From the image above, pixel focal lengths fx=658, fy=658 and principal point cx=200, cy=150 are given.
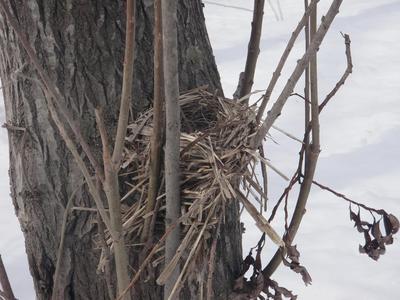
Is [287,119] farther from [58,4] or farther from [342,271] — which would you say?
[58,4]

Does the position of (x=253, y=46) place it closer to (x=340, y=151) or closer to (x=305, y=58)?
(x=305, y=58)

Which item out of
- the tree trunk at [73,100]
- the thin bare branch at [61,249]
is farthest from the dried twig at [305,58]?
the thin bare branch at [61,249]

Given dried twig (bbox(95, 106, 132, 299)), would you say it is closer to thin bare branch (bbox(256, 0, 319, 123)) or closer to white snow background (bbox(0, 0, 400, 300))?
thin bare branch (bbox(256, 0, 319, 123))

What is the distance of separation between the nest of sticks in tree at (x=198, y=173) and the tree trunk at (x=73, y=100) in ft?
0.22

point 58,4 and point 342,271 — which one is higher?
point 58,4

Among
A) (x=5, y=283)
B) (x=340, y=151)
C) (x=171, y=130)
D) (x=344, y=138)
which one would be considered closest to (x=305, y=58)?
(x=171, y=130)

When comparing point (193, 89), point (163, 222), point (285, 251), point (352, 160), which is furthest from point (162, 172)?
point (352, 160)

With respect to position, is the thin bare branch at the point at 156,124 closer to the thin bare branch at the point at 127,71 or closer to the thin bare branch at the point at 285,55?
the thin bare branch at the point at 127,71

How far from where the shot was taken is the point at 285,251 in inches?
50.5

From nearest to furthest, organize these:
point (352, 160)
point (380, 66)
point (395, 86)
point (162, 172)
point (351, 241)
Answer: point (162, 172)
point (351, 241)
point (352, 160)
point (395, 86)
point (380, 66)

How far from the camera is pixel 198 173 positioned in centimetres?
112

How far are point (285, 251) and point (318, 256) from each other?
49.6 inches

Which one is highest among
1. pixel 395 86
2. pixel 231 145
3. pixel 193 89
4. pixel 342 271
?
pixel 395 86

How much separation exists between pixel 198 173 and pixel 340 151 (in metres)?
2.20
